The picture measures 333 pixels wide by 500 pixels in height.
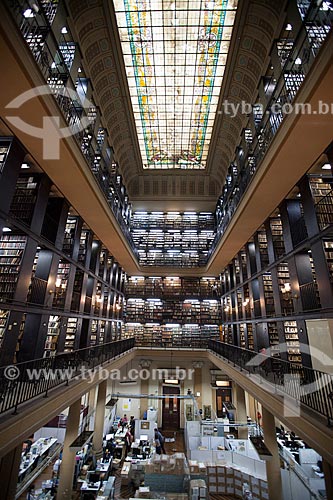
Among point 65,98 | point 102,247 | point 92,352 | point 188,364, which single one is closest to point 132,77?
point 65,98

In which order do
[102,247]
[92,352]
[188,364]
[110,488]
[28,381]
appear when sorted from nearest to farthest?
[28,381] → [110,488] → [92,352] → [102,247] → [188,364]

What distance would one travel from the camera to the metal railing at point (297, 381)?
135 inches

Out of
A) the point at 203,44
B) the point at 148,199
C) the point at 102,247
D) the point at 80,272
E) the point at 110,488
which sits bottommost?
the point at 110,488

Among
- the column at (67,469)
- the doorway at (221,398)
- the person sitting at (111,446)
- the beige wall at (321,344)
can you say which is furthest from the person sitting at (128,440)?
the beige wall at (321,344)

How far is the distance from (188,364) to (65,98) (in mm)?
12220

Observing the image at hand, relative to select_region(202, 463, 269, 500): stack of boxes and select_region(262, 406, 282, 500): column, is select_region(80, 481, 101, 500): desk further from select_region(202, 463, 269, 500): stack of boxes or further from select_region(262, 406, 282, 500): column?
select_region(262, 406, 282, 500): column

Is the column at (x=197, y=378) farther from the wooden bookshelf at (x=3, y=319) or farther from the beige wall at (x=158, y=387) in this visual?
the wooden bookshelf at (x=3, y=319)

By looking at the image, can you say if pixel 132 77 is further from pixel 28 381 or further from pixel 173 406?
pixel 173 406

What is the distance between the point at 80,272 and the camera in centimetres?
798

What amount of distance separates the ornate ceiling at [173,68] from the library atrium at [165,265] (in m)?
0.05

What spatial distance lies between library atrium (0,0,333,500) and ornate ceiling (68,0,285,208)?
0.05 m

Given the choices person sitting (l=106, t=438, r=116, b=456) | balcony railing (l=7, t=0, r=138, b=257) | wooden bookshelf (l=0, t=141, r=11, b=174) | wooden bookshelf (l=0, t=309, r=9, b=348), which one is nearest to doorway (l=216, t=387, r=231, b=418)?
person sitting (l=106, t=438, r=116, b=456)

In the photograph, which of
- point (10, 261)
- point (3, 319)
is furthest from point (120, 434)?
point (10, 261)

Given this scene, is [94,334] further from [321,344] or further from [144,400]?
[321,344]
